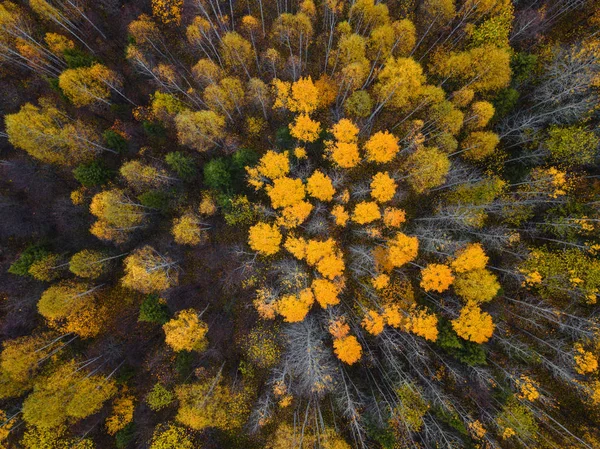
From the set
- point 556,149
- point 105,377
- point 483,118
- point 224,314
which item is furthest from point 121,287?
point 556,149

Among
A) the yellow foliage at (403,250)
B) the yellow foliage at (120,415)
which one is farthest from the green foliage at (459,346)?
the yellow foliage at (120,415)

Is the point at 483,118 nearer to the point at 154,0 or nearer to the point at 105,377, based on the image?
the point at 154,0

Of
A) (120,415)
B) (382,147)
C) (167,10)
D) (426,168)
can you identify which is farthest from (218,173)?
(120,415)

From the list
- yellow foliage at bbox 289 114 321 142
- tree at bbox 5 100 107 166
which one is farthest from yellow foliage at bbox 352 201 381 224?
tree at bbox 5 100 107 166

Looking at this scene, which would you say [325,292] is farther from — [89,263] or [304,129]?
[89,263]

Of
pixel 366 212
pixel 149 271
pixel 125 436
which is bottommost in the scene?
pixel 125 436

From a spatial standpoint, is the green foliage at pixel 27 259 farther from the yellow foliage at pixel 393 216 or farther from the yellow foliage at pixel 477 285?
the yellow foliage at pixel 477 285
